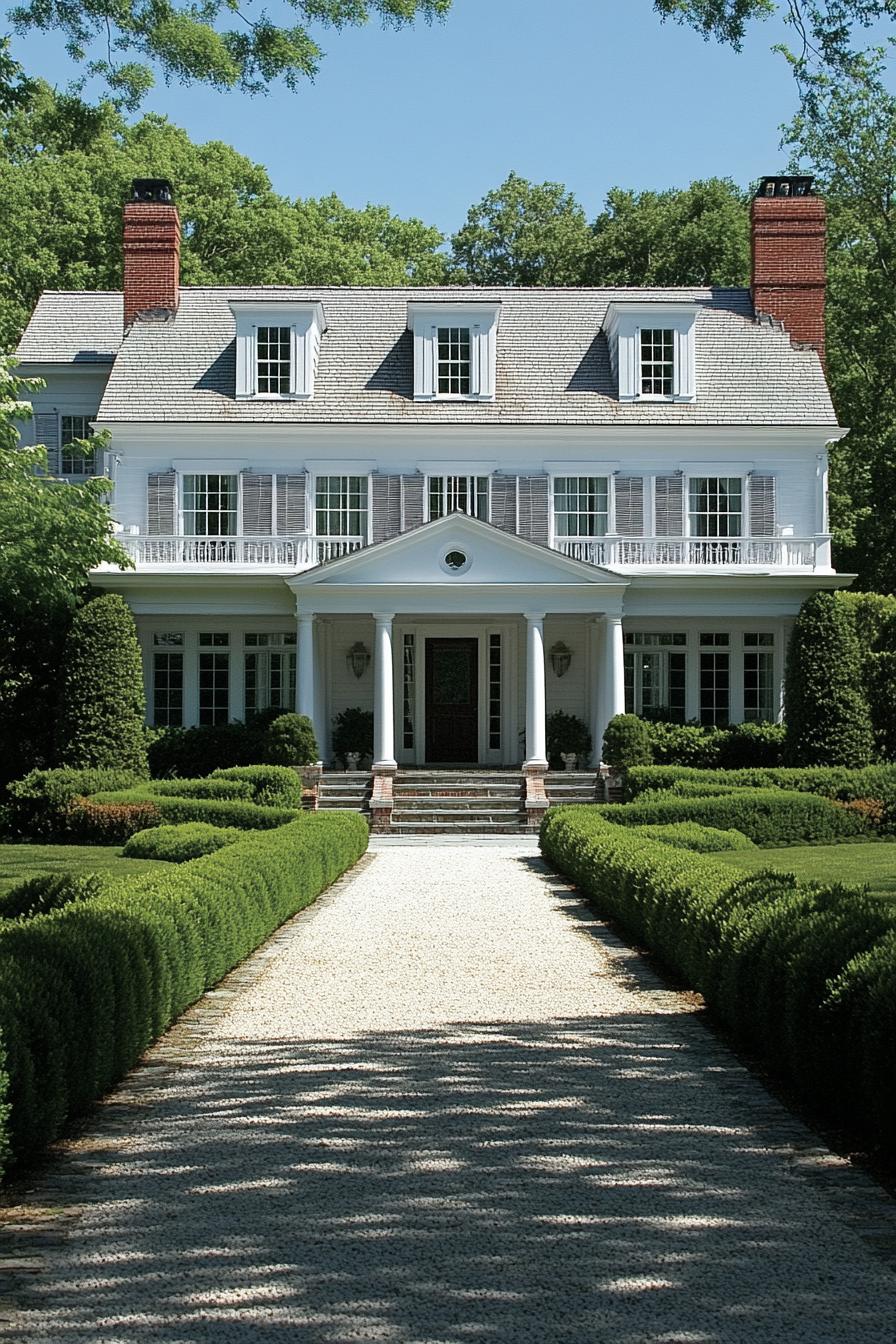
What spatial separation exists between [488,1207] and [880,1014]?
6.21ft

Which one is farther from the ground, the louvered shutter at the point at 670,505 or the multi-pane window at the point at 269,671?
the louvered shutter at the point at 670,505

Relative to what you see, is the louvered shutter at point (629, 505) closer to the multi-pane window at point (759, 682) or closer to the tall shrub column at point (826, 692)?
the multi-pane window at point (759, 682)

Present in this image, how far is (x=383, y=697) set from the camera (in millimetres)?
26641

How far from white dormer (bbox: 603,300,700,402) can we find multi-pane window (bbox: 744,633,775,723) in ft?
16.9

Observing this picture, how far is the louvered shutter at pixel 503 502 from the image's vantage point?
29062 millimetres

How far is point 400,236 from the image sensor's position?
49.8 meters

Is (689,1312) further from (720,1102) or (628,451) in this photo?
(628,451)

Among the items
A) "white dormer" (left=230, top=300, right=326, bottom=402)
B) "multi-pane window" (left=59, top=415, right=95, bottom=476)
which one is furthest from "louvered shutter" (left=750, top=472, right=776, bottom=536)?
"multi-pane window" (left=59, top=415, right=95, bottom=476)

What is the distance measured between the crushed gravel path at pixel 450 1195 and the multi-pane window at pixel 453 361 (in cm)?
2135

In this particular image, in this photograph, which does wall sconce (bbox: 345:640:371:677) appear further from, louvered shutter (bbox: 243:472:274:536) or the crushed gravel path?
the crushed gravel path

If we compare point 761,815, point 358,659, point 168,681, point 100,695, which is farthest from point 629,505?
point 100,695

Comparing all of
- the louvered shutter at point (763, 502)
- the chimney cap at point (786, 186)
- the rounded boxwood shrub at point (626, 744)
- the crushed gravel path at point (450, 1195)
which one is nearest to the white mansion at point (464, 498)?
the louvered shutter at point (763, 502)

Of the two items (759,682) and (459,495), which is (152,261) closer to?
(459,495)

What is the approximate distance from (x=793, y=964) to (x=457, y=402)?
23.1 meters
